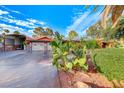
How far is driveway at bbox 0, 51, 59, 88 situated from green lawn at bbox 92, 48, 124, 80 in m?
1.43

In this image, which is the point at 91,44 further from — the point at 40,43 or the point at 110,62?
the point at 40,43

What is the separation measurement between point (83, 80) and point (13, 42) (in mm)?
2993

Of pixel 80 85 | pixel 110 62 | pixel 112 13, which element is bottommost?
pixel 80 85

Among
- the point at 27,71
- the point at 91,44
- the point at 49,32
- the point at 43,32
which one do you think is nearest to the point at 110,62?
the point at 91,44

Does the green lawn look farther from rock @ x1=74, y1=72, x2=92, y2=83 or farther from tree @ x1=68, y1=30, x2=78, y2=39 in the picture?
tree @ x1=68, y1=30, x2=78, y2=39

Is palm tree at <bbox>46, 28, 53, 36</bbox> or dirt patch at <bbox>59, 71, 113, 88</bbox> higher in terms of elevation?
palm tree at <bbox>46, 28, 53, 36</bbox>

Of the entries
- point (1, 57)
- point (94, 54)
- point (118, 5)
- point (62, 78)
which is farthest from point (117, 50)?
point (1, 57)

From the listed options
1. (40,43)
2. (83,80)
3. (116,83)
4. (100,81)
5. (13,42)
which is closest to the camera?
(116,83)

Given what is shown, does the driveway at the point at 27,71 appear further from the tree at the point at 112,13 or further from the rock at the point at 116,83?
the tree at the point at 112,13

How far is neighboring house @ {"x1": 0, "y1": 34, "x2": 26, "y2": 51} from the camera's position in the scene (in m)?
8.71

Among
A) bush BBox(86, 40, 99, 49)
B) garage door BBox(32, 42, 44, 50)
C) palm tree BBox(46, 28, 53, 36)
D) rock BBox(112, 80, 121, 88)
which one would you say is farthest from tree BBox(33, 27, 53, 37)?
rock BBox(112, 80, 121, 88)

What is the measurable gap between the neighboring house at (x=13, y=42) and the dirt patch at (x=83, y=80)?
173 centimetres

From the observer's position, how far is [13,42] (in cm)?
949

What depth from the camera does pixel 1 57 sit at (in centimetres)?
888
